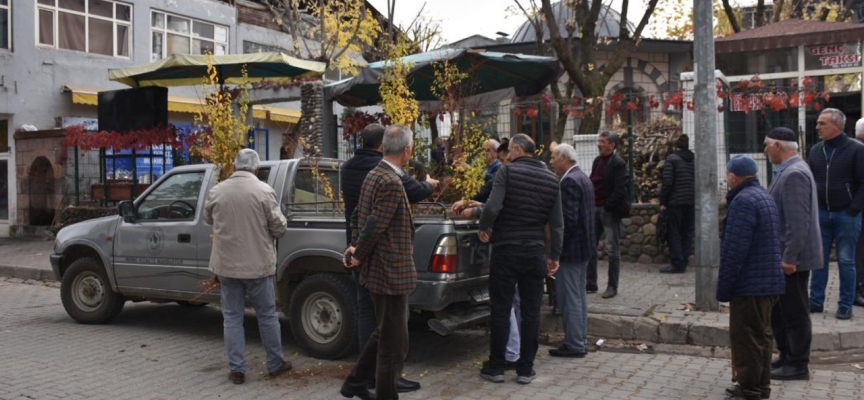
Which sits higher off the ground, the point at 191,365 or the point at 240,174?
the point at 240,174

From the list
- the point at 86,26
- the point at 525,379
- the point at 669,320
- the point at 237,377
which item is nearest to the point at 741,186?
the point at 525,379

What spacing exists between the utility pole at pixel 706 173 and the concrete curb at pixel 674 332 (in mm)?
678

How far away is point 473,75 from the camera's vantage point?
1135cm

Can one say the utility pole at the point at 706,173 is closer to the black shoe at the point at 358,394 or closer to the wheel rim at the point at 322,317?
the wheel rim at the point at 322,317

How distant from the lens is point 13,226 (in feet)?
60.0

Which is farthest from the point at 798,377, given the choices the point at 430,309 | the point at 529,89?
the point at 529,89

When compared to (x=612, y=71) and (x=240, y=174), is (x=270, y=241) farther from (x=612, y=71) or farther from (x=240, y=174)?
(x=612, y=71)

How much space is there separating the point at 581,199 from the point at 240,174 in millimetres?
2960

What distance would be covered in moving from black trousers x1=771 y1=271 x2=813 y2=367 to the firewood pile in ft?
19.4

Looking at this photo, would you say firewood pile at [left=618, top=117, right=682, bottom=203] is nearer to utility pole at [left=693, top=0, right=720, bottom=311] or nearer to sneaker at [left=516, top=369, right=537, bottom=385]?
utility pole at [left=693, top=0, right=720, bottom=311]

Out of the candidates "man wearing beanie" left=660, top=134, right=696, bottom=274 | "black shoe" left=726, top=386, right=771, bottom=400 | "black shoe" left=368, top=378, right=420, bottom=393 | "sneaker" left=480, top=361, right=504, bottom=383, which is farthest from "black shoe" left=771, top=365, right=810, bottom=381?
"man wearing beanie" left=660, top=134, right=696, bottom=274

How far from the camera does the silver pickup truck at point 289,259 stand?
611 centimetres

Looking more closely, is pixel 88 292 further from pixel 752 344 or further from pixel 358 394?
pixel 752 344

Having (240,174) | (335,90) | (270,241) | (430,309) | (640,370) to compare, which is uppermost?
(335,90)
